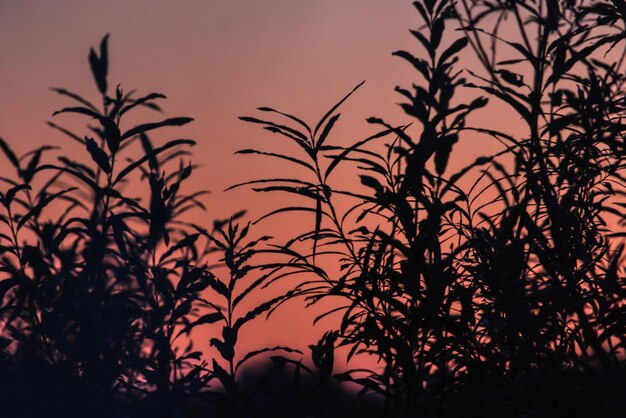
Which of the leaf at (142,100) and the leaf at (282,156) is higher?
the leaf at (142,100)

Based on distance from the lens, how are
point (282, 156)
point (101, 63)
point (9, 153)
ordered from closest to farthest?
point (282, 156)
point (101, 63)
point (9, 153)

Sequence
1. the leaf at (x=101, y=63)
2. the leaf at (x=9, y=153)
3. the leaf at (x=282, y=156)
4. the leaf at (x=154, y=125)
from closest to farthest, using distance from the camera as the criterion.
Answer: the leaf at (x=282, y=156) → the leaf at (x=154, y=125) → the leaf at (x=101, y=63) → the leaf at (x=9, y=153)

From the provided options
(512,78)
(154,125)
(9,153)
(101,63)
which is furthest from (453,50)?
(9,153)

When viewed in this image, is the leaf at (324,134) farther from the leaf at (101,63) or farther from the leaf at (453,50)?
the leaf at (101,63)

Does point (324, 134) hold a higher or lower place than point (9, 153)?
lower

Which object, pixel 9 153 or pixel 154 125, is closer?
pixel 154 125

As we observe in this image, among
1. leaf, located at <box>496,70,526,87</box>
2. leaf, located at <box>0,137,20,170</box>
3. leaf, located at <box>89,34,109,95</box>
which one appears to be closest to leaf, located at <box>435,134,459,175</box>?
leaf, located at <box>496,70,526,87</box>

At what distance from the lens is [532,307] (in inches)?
86.4

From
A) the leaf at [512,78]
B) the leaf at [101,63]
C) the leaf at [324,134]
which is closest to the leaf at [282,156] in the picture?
the leaf at [324,134]

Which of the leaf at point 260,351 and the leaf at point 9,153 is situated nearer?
the leaf at point 260,351

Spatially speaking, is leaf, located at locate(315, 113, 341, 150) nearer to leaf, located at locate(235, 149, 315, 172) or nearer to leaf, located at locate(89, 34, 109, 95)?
leaf, located at locate(235, 149, 315, 172)

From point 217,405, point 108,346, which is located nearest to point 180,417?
point 217,405

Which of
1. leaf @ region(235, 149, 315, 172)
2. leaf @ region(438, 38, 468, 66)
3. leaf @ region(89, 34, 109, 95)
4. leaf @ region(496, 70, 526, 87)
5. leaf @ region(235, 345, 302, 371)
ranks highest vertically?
leaf @ region(89, 34, 109, 95)

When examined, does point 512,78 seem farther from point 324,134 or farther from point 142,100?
point 142,100
